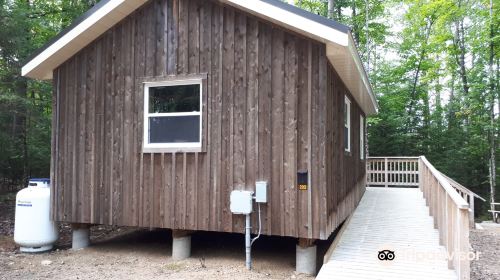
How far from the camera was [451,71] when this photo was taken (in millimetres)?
20469

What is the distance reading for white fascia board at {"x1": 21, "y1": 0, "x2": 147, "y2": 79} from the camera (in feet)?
21.2

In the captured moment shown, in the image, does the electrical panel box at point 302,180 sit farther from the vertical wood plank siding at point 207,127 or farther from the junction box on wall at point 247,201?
the junction box on wall at point 247,201

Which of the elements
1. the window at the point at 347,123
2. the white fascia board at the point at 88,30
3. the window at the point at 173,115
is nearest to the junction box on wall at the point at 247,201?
the window at the point at 173,115

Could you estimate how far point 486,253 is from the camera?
758cm

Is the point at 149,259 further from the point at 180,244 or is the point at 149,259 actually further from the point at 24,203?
the point at 24,203

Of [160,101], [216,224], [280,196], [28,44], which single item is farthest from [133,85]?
[28,44]

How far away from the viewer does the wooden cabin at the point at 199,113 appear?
18.3 feet

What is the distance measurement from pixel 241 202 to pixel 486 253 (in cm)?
535

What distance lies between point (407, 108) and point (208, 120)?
1627 cm

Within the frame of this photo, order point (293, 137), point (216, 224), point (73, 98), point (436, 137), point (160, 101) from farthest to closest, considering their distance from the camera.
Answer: point (436, 137)
point (73, 98)
point (160, 101)
point (216, 224)
point (293, 137)

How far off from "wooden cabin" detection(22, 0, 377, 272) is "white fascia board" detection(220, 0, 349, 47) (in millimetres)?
15

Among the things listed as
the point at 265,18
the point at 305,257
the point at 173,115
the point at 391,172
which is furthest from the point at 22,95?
the point at 391,172

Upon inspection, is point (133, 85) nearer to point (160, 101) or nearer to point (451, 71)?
point (160, 101)

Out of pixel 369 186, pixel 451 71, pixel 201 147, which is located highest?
pixel 451 71
